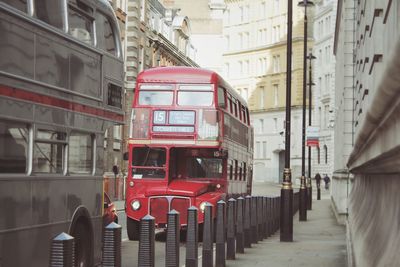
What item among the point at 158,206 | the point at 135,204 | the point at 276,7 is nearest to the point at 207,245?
the point at 158,206

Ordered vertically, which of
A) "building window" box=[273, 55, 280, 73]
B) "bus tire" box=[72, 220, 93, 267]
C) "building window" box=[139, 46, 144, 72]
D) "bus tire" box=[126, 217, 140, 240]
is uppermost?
"building window" box=[273, 55, 280, 73]

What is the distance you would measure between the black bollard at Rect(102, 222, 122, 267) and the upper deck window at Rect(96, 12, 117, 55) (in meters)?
6.13

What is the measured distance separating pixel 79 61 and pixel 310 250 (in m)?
8.76

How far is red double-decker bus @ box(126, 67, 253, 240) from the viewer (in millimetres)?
21078

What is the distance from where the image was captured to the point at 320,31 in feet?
340

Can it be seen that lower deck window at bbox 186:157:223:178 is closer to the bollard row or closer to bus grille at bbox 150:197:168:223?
bus grille at bbox 150:197:168:223

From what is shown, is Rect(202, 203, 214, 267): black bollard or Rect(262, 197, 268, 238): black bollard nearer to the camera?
Rect(202, 203, 214, 267): black bollard

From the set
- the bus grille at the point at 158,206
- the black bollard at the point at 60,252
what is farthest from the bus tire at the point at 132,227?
the black bollard at the point at 60,252

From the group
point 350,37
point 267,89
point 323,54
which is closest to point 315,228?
point 350,37

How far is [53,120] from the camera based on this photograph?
10180mm

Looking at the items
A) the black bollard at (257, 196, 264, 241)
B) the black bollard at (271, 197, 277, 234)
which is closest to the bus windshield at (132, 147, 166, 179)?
the black bollard at (257, 196, 264, 241)

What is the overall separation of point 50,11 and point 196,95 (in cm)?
1184

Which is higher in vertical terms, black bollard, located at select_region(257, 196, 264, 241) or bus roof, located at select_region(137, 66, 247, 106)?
bus roof, located at select_region(137, 66, 247, 106)

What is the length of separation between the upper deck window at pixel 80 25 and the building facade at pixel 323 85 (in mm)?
85840
